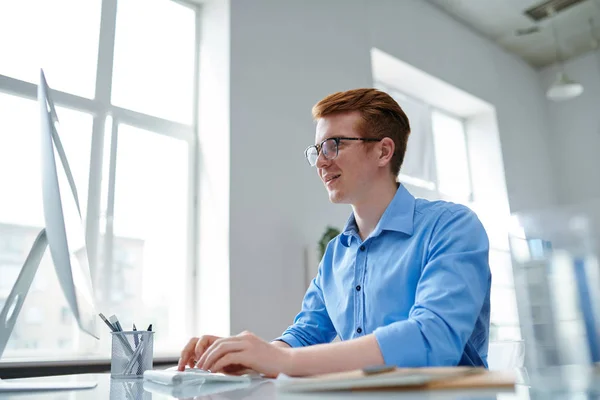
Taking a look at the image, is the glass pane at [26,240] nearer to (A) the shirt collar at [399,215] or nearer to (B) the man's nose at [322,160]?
(B) the man's nose at [322,160]

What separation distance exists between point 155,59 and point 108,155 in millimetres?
711

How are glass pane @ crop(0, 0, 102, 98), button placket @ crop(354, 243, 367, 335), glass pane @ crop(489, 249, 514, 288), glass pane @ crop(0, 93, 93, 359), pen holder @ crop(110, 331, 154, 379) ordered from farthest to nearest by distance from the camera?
glass pane @ crop(489, 249, 514, 288), glass pane @ crop(0, 0, 102, 98), glass pane @ crop(0, 93, 93, 359), button placket @ crop(354, 243, 367, 335), pen holder @ crop(110, 331, 154, 379)

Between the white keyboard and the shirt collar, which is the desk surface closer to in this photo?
the white keyboard

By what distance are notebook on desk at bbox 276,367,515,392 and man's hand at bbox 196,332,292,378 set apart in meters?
0.24

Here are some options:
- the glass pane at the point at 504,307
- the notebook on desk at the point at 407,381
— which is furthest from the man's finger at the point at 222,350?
the glass pane at the point at 504,307

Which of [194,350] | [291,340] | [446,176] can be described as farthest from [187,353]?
[446,176]

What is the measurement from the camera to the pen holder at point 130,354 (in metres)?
Result: 1.02

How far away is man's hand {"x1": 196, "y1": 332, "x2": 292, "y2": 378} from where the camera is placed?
872mm

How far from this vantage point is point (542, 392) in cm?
60

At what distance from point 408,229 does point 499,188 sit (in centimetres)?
405

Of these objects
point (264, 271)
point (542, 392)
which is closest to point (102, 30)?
point (264, 271)

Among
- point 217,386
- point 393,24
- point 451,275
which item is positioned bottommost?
point 217,386

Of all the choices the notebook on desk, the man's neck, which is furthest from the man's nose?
the notebook on desk

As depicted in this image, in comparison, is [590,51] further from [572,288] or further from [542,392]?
[542,392]
